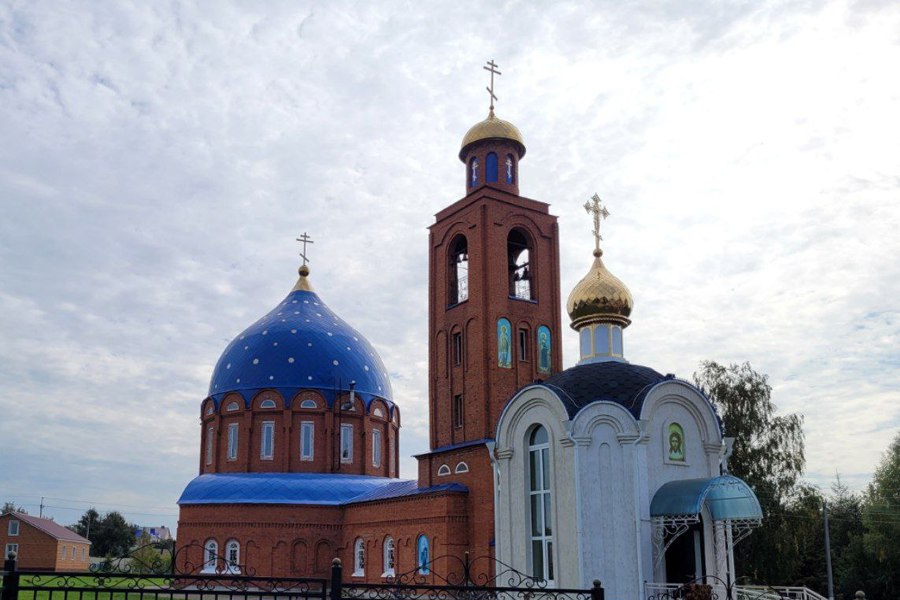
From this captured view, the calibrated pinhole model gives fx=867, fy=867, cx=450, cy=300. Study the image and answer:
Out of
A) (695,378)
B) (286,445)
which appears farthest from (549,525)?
(286,445)

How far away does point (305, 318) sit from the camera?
113 feet

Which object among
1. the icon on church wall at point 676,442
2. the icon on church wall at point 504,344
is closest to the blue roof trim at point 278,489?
the icon on church wall at point 504,344

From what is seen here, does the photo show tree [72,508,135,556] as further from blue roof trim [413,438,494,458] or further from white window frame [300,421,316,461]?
blue roof trim [413,438,494,458]

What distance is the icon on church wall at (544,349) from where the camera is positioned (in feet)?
75.7

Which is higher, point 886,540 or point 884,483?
point 884,483

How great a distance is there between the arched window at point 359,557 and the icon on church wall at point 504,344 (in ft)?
30.3

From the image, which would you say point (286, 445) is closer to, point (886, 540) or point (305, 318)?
point (305, 318)

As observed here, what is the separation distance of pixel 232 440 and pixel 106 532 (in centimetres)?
3842

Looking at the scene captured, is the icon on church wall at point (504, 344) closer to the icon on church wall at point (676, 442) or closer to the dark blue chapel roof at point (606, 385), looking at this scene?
the dark blue chapel roof at point (606, 385)

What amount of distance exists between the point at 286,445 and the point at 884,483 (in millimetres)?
21311

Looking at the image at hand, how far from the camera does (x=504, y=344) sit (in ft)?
73.6

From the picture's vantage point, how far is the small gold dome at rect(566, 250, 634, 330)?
19641mm

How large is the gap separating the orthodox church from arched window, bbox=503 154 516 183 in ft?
0.14

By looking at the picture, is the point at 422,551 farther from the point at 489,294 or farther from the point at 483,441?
the point at 489,294
